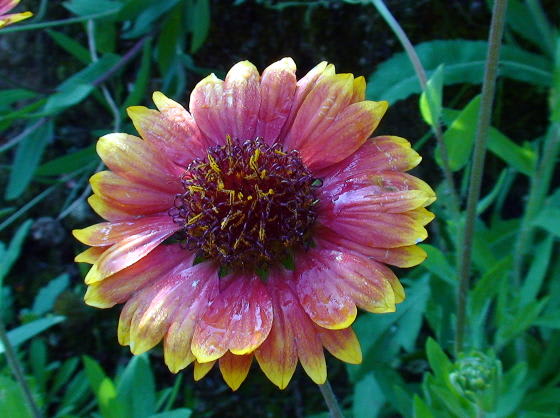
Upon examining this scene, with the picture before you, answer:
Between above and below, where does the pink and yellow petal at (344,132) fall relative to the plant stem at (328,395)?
above

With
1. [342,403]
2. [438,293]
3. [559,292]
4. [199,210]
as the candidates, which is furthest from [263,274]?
[342,403]

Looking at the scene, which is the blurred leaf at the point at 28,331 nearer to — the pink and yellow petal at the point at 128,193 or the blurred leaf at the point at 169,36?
the pink and yellow petal at the point at 128,193

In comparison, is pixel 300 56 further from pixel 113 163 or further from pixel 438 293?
pixel 113 163

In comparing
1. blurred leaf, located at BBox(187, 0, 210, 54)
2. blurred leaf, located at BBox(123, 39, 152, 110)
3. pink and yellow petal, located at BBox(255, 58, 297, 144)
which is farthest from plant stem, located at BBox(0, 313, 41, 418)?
blurred leaf, located at BBox(187, 0, 210, 54)

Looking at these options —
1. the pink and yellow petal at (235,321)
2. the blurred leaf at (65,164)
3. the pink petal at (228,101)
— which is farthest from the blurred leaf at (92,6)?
the pink and yellow petal at (235,321)

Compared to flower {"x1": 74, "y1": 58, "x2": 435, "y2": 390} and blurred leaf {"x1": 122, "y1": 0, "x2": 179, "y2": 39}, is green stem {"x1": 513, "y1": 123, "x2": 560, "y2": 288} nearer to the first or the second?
Answer: flower {"x1": 74, "y1": 58, "x2": 435, "y2": 390}

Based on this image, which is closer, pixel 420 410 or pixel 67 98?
pixel 420 410

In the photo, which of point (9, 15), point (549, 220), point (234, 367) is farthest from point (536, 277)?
point (9, 15)

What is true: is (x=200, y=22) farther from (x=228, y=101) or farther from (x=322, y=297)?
(x=322, y=297)
